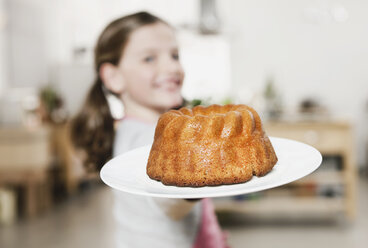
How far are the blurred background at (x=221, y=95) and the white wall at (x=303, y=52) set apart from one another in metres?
0.01

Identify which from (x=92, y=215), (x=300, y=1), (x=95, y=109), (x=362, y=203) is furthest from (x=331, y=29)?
(x=95, y=109)

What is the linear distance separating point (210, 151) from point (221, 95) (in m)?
4.67

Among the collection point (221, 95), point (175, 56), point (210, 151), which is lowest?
point (221, 95)

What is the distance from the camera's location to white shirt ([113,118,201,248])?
83 centimetres

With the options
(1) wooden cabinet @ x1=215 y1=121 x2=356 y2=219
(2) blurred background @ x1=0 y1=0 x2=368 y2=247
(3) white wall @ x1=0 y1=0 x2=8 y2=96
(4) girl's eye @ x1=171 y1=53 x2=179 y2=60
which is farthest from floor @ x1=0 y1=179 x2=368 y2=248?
(4) girl's eye @ x1=171 y1=53 x2=179 y2=60

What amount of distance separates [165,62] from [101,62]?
0.20m

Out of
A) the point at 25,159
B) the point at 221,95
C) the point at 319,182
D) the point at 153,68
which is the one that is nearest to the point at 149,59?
the point at 153,68

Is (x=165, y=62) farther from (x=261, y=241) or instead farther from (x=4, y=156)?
(x=4, y=156)

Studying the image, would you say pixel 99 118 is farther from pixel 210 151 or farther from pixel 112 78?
pixel 210 151

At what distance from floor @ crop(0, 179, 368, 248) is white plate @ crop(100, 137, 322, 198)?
2483 mm

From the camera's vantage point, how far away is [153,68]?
715 mm

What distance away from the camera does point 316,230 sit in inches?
125

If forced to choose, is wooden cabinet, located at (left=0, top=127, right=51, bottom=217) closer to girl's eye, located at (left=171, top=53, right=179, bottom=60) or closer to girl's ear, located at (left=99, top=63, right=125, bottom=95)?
girl's ear, located at (left=99, top=63, right=125, bottom=95)

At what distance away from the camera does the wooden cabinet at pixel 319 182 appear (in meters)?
3.08
